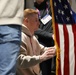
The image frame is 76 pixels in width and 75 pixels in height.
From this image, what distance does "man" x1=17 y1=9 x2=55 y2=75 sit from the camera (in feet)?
8.67

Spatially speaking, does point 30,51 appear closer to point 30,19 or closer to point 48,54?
point 48,54

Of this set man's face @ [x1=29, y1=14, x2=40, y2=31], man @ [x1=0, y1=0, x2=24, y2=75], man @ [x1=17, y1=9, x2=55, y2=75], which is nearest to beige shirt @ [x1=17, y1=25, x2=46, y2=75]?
man @ [x1=17, y1=9, x2=55, y2=75]

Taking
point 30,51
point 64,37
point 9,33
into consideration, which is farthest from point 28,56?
point 9,33

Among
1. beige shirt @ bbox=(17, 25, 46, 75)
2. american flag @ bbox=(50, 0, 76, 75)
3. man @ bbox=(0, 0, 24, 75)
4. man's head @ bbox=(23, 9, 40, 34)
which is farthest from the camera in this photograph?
man's head @ bbox=(23, 9, 40, 34)

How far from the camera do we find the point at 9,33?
64.8 inches

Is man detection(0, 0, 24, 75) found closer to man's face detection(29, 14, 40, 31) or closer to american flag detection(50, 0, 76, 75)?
american flag detection(50, 0, 76, 75)

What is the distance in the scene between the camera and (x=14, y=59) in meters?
1.63

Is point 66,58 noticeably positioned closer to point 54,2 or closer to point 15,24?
point 54,2

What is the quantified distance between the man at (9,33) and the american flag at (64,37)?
1085 millimetres

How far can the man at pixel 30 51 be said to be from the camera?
264 centimetres

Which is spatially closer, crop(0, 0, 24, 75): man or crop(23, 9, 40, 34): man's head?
crop(0, 0, 24, 75): man

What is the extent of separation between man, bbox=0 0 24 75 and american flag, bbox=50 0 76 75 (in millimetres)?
1085

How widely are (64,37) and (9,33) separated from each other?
4.26ft

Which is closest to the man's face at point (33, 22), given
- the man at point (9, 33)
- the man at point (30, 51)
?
the man at point (30, 51)
